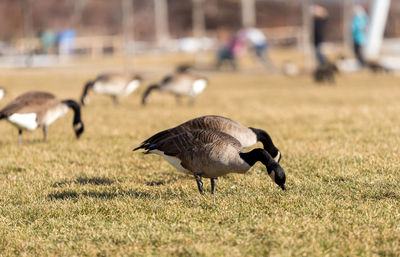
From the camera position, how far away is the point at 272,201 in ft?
17.6

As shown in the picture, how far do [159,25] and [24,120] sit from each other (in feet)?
161

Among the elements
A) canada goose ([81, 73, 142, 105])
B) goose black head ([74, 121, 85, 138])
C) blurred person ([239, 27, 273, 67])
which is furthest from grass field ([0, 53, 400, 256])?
blurred person ([239, 27, 273, 67])

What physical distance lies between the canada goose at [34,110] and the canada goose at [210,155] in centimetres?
362

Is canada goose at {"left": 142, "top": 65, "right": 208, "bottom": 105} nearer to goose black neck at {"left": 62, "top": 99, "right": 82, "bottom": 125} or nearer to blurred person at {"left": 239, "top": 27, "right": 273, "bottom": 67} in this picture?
goose black neck at {"left": 62, "top": 99, "right": 82, "bottom": 125}

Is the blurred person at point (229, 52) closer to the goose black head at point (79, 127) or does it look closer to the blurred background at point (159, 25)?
the blurred background at point (159, 25)

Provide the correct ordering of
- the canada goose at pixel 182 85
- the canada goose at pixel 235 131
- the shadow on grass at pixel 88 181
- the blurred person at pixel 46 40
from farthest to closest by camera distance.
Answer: the blurred person at pixel 46 40 → the canada goose at pixel 182 85 → the shadow on grass at pixel 88 181 → the canada goose at pixel 235 131

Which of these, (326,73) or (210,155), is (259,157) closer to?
(210,155)

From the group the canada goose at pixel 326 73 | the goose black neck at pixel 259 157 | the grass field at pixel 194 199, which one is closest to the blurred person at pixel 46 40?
the canada goose at pixel 326 73

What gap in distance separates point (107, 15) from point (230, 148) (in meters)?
59.7

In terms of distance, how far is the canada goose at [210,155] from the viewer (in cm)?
510

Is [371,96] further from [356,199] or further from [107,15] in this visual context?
[107,15]

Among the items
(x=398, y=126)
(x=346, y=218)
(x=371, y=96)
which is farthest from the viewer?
(x=371, y=96)

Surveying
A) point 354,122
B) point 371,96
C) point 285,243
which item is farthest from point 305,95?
point 285,243

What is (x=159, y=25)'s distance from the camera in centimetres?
5638
